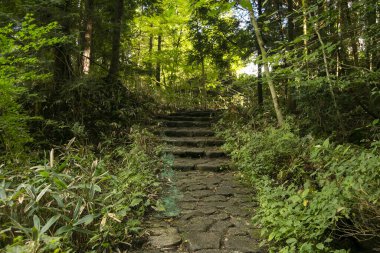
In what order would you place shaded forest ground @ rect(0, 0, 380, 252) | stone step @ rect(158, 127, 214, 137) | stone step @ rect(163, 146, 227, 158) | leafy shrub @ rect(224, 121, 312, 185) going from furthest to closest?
stone step @ rect(158, 127, 214, 137), stone step @ rect(163, 146, 227, 158), leafy shrub @ rect(224, 121, 312, 185), shaded forest ground @ rect(0, 0, 380, 252)

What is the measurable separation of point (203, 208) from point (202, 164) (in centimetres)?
214

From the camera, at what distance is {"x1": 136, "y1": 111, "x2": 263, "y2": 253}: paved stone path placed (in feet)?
9.54

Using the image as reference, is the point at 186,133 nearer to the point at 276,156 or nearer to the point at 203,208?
the point at 276,156

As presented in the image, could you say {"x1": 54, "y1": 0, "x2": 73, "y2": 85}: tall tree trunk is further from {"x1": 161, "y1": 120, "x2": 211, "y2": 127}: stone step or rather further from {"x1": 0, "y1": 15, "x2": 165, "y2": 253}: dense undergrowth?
{"x1": 161, "y1": 120, "x2": 211, "y2": 127}: stone step

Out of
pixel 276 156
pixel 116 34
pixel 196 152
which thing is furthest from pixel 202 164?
pixel 116 34

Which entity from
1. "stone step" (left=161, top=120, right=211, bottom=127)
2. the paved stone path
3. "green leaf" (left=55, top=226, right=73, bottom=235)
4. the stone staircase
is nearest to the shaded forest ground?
"green leaf" (left=55, top=226, right=73, bottom=235)

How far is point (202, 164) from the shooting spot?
5980mm

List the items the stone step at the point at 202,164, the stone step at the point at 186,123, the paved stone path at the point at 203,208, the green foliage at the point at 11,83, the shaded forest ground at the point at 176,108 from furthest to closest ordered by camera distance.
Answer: the stone step at the point at 186,123
the stone step at the point at 202,164
the green foliage at the point at 11,83
the paved stone path at the point at 203,208
the shaded forest ground at the point at 176,108

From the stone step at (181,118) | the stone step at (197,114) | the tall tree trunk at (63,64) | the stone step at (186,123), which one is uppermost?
the tall tree trunk at (63,64)

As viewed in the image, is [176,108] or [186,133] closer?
[186,133]

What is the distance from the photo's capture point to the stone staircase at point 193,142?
5977 millimetres

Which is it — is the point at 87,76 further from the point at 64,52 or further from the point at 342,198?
the point at 342,198

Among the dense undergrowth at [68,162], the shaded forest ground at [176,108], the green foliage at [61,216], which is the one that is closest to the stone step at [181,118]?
the shaded forest ground at [176,108]

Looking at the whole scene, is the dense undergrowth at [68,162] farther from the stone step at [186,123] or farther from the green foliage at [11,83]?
the stone step at [186,123]
